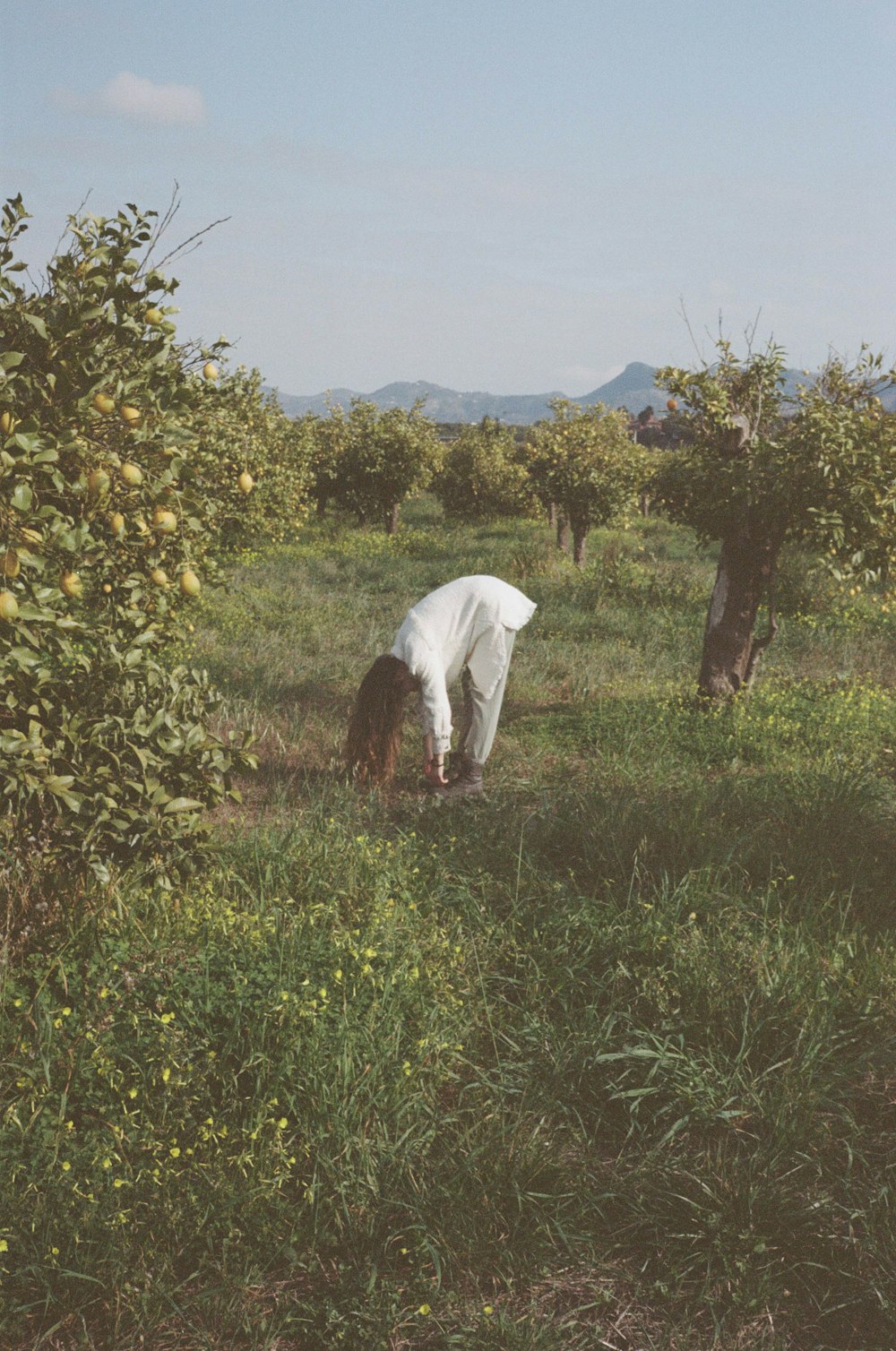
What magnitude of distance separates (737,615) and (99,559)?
6.31 meters

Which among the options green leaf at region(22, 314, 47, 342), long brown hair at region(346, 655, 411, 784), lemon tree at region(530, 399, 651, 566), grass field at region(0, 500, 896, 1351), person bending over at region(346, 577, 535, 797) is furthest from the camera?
lemon tree at region(530, 399, 651, 566)

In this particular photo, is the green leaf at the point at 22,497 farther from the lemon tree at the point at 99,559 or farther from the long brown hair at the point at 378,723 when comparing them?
the long brown hair at the point at 378,723

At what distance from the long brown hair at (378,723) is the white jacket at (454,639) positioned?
17 centimetres

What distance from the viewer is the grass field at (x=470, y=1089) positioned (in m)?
2.50

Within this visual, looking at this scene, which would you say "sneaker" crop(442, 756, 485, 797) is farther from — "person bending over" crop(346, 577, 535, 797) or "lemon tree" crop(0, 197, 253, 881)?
"lemon tree" crop(0, 197, 253, 881)

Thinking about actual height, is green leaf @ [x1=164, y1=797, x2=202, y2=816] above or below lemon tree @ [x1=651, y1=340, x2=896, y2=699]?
below

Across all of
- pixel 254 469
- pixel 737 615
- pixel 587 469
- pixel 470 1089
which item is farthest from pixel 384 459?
→ pixel 470 1089

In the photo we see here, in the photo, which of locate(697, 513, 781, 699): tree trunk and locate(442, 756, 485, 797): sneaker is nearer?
locate(442, 756, 485, 797): sneaker

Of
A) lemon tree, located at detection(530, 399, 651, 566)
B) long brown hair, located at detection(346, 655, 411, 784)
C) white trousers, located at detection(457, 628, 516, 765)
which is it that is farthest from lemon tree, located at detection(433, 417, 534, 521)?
long brown hair, located at detection(346, 655, 411, 784)

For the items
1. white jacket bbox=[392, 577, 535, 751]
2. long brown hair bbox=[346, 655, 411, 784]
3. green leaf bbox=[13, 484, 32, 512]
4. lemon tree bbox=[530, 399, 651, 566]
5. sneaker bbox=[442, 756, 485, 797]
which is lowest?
sneaker bbox=[442, 756, 485, 797]

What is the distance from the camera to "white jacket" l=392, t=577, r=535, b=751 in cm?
559

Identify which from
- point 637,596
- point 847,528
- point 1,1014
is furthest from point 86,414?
point 637,596

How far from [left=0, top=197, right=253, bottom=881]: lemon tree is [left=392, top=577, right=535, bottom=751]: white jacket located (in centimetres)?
172

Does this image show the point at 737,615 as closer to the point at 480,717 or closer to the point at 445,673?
the point at 480,717
